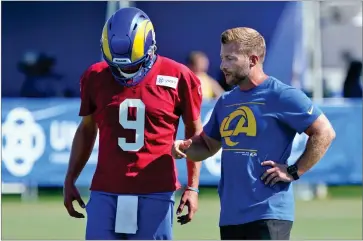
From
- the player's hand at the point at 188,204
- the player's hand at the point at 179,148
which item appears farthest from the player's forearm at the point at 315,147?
the player's hand at the point at 188,204

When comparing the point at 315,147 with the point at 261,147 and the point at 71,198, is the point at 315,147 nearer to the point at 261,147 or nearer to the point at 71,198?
the point at 261,147

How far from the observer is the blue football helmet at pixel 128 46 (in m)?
6.55

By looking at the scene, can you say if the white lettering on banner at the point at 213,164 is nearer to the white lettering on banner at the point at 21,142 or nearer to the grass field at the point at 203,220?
the grass field at the point at 203,220

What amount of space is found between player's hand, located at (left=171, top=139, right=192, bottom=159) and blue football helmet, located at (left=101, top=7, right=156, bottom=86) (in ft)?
1.79

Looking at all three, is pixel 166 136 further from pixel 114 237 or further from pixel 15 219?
pixel 15 219

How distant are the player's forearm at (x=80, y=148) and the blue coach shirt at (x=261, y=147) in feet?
3.86

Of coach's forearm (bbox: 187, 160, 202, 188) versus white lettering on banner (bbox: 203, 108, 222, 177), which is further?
white lettering on banner (bbox: 203, 108, 222, 177)

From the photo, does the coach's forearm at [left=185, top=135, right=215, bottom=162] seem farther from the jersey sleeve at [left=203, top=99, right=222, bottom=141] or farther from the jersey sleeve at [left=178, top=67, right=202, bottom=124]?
the jersey sleeve at [left=178, top=67, right=202, bottom=124]

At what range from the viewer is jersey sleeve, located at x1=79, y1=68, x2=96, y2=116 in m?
6.92

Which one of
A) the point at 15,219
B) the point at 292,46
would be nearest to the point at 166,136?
the point at 15,219

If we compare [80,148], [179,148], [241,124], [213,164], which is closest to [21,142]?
[213,164]

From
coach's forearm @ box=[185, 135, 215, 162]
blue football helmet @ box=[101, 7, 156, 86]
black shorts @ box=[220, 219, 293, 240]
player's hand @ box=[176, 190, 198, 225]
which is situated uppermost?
blue football helmet @ box=[101, 7, 156, 86]

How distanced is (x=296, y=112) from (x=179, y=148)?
2.55 feet

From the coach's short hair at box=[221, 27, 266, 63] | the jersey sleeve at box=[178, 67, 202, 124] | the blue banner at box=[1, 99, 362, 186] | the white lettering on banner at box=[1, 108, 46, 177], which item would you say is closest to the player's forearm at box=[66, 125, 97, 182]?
the jersey sleeve at box=[178, 67, 202, 124]
